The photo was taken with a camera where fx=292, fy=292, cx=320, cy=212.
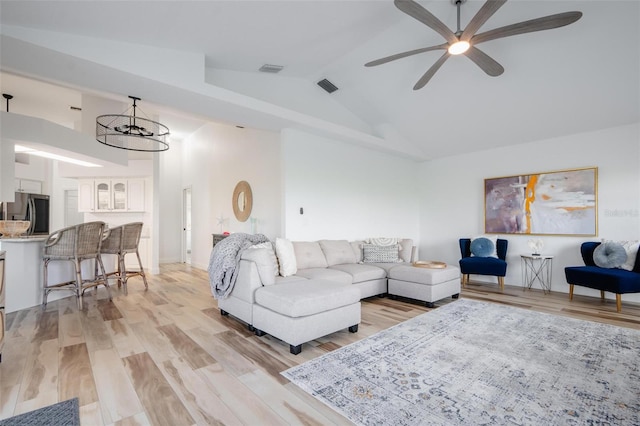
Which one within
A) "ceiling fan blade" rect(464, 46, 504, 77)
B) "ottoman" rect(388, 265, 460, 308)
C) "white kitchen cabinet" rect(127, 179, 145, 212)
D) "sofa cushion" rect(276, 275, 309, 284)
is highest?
"ceiling fan blade" rect(464, 46, 504, 77)

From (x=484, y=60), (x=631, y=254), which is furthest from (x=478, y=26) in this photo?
(x=631, y=254)

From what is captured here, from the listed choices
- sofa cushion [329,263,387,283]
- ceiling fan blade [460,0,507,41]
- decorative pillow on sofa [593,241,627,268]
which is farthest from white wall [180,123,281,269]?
decorative pillow on sofa [593,241,627,268]

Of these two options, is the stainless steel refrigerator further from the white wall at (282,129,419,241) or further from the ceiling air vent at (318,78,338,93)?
the ceiling air vent at (318,78,338,93)

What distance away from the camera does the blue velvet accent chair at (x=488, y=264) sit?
4.90m

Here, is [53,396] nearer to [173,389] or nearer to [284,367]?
[173,389]

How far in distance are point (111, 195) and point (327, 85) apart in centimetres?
519

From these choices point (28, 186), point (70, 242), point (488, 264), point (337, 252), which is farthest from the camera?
point (28, 186)

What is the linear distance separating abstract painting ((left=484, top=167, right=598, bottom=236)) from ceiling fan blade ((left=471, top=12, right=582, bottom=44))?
3.38 meters

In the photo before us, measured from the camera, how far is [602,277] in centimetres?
390

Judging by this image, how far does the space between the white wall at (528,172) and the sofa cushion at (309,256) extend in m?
3.35

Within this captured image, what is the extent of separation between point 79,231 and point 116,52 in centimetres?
249

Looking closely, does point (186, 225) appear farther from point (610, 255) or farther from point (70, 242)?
point (610, 255)

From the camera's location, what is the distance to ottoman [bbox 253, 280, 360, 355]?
2571 mm

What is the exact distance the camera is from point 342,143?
17.9 feet
